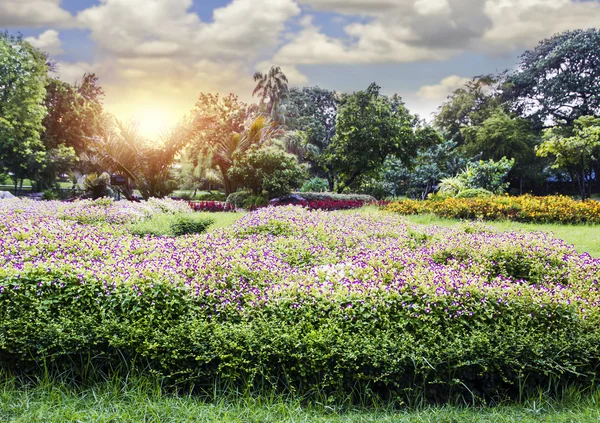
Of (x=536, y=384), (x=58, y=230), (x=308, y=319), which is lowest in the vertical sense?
(x=536, y=384)

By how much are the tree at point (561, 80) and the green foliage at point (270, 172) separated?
56.9 feet

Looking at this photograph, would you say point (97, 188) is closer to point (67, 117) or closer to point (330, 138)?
point (67, 117)

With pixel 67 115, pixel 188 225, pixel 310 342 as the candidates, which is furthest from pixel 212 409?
pixel 67 115

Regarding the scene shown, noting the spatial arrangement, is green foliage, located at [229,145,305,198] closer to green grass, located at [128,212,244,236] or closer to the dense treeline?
the dense treeline

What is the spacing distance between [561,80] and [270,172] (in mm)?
20294

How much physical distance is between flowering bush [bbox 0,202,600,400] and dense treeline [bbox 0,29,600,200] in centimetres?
1085

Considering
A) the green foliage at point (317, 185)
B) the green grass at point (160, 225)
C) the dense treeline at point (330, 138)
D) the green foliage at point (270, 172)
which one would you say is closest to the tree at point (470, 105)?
the dense treeline at point (330, 138)

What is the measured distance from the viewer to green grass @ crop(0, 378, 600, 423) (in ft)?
8.91

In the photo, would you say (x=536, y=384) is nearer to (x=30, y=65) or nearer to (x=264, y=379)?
(x=264, y=379)

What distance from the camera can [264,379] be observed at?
3.03m

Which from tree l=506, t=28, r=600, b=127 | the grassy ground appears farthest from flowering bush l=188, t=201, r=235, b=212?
tree l=506, t=28, r=600, b=127

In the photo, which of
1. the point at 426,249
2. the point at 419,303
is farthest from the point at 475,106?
the point at 419,303

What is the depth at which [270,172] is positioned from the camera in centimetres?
1499

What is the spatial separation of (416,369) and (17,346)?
2682 millimetres
